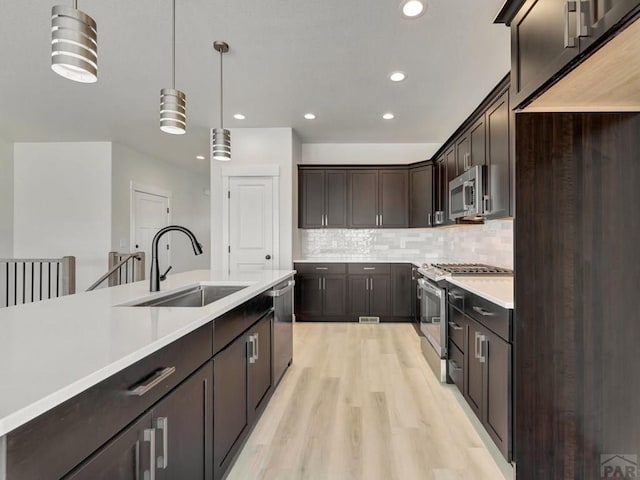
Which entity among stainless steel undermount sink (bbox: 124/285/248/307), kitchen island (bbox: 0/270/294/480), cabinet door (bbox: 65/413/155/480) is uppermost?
kitchen island (bbox: 0/270/294/480)

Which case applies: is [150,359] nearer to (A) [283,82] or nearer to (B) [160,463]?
(B) [160,463]

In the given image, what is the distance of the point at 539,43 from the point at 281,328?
2.33m

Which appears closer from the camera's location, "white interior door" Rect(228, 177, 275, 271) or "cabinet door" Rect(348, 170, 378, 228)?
"white interior door" Rect(228, 177, 275, 271)

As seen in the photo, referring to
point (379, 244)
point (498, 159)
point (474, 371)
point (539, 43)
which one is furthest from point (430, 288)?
point (379, 244)

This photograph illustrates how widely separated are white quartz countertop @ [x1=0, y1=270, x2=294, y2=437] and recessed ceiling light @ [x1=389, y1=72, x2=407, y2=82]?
2484 millimetres

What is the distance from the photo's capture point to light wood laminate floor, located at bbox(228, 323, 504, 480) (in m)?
1.76

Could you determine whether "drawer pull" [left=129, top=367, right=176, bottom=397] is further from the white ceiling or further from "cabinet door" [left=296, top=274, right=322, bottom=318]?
"cabinet door" [left=296, top=274, right=322, bottom=318]

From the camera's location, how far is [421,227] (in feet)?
16.1

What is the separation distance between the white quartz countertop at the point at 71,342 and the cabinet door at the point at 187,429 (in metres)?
→ 0.22

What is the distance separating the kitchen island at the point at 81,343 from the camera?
64cm

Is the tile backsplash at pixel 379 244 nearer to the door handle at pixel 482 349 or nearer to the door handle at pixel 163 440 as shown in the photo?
the door handle at pixel 482 349

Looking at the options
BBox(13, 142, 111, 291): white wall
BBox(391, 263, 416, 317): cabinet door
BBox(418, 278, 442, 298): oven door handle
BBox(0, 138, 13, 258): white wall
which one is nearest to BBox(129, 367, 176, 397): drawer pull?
BBox(418, 278, 442, 298): oven door handle

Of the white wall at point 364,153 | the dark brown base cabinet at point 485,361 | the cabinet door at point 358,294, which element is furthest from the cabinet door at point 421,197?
the dark brown base cabinet at point 485,361

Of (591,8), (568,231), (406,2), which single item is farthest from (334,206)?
(591,8)
